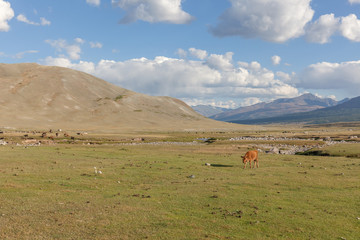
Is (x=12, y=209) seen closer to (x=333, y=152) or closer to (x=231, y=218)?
(x=231, y=218)

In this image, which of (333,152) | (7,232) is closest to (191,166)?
(7,232)

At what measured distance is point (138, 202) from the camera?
21141mm

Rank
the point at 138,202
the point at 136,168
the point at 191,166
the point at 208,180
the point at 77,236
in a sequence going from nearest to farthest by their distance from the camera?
1. the point at 77,236
2. the point at 138,202
3. the point at 208,180
4. the point at 136,168
5. the point at 191,166

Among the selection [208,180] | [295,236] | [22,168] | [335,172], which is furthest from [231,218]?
[22,168]

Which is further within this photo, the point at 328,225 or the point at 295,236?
the point at 328,225

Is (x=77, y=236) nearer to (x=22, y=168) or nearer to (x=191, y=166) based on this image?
(x=22, y=168)

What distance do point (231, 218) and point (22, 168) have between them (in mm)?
→ 26351

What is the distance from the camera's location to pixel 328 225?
17.3 meters

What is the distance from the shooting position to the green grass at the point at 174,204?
15844mm

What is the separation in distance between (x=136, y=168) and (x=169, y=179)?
7.54m

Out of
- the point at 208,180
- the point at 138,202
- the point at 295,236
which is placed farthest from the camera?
the point at 208,180

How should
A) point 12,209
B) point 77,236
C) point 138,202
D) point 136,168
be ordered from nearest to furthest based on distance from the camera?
point 77,236, point 12,209, point 138,202, point 136,168

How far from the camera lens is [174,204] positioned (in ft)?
68.7

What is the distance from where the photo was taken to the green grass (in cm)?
1584
